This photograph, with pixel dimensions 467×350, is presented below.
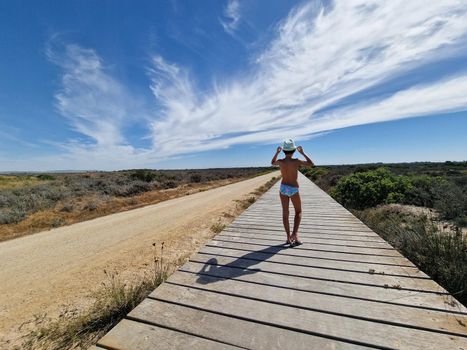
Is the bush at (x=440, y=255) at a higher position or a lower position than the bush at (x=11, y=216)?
higher

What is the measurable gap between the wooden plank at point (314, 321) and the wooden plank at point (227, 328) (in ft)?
0.20

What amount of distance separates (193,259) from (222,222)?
5603 mm

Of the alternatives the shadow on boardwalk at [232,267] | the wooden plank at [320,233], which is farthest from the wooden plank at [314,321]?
the wooden plank at [320,233]

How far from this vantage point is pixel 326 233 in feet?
14.3

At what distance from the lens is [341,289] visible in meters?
2.34

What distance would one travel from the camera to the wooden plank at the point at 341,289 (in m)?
2.04

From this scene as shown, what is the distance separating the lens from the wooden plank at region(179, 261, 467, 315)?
6.68 ft

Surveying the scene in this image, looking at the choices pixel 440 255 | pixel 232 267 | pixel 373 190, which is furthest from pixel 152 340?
pixel 373 190

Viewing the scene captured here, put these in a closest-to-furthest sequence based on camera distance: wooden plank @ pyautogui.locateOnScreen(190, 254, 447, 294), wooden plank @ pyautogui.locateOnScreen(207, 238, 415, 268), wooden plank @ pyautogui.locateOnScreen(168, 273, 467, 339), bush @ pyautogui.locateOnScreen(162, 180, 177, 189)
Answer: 1. wooden plank @ pyautogui.locateOnScreen(168, 273, 467, 339)
2. wooden plank @ pyautogui.locateOnScreen(190, 254, 447, 294)
3. wooden plank @ pyautogui.locateOnScreen(207, 238, 415, 268)
4. bush @ pyautogui.locateOnScreen(162, 180, 177, 189)

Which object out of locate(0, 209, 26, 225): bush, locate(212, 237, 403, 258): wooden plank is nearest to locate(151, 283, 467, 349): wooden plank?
locate(212, 237, 403, 258): wooden plank

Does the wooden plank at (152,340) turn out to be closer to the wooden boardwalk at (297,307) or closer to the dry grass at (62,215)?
the wooden boardwalk at (297,307)

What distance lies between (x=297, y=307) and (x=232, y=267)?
1.06 metres

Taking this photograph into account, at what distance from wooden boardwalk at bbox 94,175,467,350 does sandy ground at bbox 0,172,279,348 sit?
2607 millimetres

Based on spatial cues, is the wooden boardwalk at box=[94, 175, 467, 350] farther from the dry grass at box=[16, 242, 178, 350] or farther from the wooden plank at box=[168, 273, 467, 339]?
the dry grass at box=[16, 242, 178, 350]
